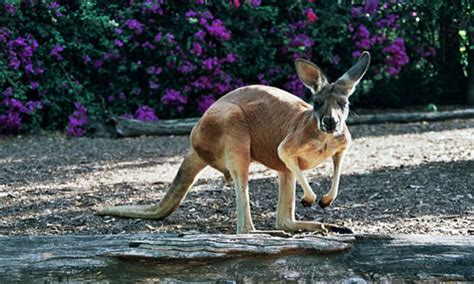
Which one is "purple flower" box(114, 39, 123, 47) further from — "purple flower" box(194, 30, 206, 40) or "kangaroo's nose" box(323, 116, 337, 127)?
"kangaroo's nose" box(323, 116, 337, 127)

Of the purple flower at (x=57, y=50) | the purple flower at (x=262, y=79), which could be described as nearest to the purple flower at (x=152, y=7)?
the purple flower at (x=57, y=50)

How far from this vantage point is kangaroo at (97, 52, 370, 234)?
15.2ft

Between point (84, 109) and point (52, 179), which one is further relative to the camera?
point (84, 109)

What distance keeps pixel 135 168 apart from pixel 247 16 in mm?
3948

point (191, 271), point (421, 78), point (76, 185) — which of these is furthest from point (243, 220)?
point (421, 78)

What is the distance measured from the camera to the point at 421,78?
1294 cm

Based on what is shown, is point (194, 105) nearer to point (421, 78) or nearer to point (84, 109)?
point (84, 109)

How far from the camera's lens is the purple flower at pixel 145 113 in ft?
34.9

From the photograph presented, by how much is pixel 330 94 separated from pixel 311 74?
0.21 meters

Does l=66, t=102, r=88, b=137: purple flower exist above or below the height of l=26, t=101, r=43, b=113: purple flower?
below

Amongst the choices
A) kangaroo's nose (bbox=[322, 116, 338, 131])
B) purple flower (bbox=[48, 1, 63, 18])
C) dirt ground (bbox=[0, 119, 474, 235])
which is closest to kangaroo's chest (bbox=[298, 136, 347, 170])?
kangaroo's nose (bbox=[322, 116, 338, 131])

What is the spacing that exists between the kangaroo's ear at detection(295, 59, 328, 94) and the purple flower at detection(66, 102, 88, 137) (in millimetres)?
6028

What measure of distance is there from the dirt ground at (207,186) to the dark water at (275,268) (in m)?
1.24

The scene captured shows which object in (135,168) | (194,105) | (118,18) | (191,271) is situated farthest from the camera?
(194,105)
